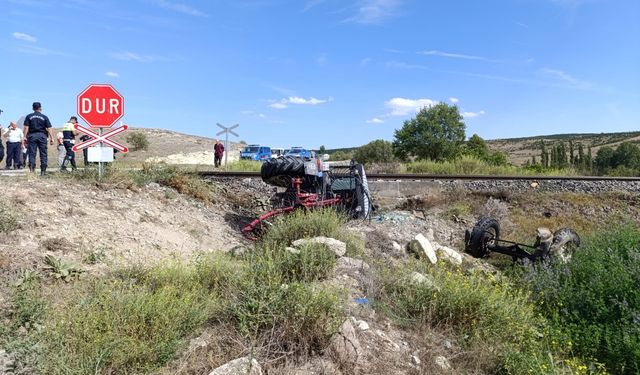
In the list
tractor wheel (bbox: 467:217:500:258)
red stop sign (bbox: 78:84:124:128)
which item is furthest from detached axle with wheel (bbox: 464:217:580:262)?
red stop sign (bbox: 78:84:124:128)

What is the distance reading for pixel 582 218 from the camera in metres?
13.5

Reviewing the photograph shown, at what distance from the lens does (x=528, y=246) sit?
7883mm

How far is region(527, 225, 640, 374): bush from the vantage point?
461 centimetres

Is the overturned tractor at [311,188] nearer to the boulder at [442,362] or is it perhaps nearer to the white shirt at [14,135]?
the boulder at [442,362]

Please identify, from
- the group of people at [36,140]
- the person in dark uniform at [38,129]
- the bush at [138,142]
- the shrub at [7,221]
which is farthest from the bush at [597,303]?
the bush at [138,142]

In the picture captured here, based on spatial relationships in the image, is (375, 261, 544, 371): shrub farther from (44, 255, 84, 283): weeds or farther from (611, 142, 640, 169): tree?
(611, 142, 640, 169): tree

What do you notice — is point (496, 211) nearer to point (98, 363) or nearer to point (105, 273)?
point (105, 273)

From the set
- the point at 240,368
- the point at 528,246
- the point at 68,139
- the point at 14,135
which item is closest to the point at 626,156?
the point at 528,246

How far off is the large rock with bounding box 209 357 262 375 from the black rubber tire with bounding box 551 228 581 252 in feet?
20.1

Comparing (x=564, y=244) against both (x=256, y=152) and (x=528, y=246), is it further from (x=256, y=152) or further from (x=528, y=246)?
(x=256, y=152)

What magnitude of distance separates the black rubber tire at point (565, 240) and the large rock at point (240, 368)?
20.1 ft

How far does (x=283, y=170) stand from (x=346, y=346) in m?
6.04

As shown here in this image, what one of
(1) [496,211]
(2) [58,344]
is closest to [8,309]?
(2) [58,344]

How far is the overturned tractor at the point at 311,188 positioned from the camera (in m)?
9.29
